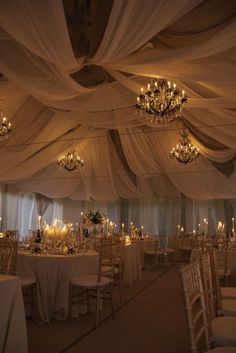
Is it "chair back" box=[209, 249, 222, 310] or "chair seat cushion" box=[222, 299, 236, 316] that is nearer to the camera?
"chair seat cushion" box=[222, 299, 236, 316]

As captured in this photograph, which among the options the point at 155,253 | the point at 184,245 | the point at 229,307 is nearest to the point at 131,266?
the point at 155,253

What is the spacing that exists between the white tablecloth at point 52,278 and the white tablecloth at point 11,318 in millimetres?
1641

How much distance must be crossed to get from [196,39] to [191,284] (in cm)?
306

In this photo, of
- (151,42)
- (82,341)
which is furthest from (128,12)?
(82,341)

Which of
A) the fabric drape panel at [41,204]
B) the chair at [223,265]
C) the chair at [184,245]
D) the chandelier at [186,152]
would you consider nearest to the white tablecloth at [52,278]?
the chair at [223,265]

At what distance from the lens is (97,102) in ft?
17.1

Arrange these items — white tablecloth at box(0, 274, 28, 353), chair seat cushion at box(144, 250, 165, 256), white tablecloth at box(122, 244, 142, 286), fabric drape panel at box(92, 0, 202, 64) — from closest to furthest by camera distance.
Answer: white tablecloth at box(0, 274, 28, 353) → fabric drape panel at box(92, 0, 202, 64) → white tablecloth at box(122, 244, 142, 286) → chair seat cushion at box(144, 250, 165, 256)

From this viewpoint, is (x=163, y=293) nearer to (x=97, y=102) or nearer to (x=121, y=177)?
(x=97, y=102)

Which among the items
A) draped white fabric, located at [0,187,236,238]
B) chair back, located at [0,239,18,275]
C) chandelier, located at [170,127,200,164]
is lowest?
chair back, located at [0,239,18,275]

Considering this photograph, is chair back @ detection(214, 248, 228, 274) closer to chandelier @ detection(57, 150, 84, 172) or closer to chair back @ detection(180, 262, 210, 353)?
chair back @ detection(180, 262, 210, 353)

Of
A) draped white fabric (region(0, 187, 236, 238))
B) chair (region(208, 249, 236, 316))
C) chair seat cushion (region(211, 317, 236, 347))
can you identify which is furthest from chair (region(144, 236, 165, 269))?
chair seat cushion (region(211, 317, 236, 347))

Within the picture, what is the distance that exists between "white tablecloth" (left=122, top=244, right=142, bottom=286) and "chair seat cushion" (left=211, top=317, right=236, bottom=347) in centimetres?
453

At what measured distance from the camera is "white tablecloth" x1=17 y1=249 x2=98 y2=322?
180 inches

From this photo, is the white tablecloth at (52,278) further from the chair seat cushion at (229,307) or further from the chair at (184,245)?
the chair at (184,245)
